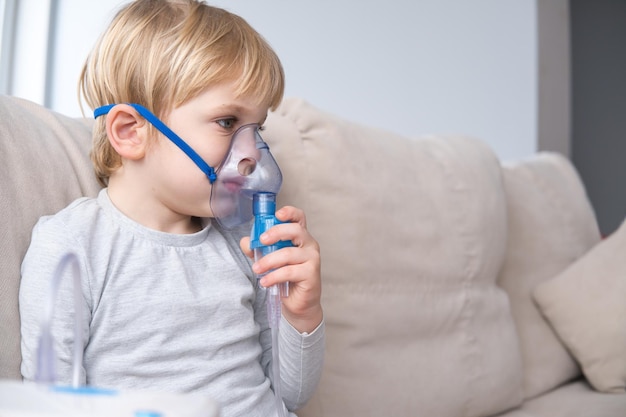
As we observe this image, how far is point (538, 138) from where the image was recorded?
2.85 m

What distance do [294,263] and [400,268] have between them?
56 cm

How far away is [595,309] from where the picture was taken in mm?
1702

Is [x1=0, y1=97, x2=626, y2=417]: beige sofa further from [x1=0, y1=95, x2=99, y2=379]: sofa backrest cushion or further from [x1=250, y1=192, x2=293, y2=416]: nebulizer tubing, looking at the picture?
[x1=250, y1=192, x2=293, y2=416]: nebulizer tubing

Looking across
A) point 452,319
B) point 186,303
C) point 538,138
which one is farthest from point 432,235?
point 538,138

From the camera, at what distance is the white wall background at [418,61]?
96.5 inches

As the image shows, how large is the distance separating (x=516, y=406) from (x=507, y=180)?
64cm

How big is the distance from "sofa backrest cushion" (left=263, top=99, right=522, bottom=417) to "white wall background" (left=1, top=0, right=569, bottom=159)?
3.13 feet

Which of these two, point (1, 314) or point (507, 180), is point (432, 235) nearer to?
point (507, 180)

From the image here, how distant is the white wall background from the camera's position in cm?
245

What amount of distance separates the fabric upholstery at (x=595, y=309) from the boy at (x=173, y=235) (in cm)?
98

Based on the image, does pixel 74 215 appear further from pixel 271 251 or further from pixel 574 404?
pixel 574 404

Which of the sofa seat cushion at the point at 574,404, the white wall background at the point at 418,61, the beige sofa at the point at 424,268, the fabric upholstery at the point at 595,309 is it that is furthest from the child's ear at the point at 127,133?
the white wall background at the point at 418,61

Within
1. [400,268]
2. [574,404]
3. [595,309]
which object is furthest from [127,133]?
[595,309]

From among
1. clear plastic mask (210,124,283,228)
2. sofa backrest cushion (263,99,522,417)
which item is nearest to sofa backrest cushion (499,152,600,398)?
sofa backrest cushion (263,99,522,417)
